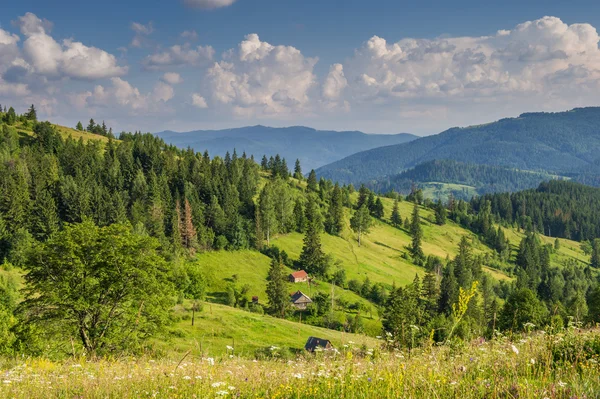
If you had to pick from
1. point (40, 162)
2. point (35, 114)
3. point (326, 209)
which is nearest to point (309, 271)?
point (326, 209)

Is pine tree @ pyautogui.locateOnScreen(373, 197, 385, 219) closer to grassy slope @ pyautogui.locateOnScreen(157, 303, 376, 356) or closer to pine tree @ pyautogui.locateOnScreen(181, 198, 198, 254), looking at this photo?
pine tree @ pyautogui.locateOnScreen(181, 198, 198, 254)

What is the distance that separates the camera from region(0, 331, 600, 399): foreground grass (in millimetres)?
5711

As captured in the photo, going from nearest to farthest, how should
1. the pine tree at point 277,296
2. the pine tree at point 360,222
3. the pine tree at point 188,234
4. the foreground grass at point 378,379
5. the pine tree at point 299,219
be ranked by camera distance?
the foreground grass at point 378,379, the pine tree at point 277,296, the pine tree at point 188,234, the pine tree at point 299,219, the pine tree at point 360,222

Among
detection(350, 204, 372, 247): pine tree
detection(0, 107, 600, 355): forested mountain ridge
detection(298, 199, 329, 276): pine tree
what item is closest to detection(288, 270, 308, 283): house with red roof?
detection(0, 107, 600, 355): forested mountain ridge

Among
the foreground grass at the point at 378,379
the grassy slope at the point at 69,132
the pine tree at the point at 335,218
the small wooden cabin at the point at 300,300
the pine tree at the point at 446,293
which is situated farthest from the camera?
the grassy slope at the point at 69,132

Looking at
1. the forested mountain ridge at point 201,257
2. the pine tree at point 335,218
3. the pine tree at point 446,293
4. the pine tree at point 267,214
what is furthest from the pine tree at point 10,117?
the pine tree at point 446,293

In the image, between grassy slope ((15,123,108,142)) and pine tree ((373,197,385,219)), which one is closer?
grassy slope ((15,123,108,142))

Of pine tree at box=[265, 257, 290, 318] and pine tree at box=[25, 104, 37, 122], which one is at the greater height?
pine tree at box=[25, 104, 37, 122]

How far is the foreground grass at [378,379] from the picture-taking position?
571 centimetres

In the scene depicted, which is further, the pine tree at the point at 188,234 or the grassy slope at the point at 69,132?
the grassy slope at the point at 69,132

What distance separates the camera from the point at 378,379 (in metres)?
6.45

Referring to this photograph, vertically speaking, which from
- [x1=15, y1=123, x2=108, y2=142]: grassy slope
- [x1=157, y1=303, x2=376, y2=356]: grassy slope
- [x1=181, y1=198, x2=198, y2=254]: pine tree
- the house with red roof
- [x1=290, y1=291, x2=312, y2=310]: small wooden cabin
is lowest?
[x1=290, y1=291, x2=312, y2=310]: small wooden cabin

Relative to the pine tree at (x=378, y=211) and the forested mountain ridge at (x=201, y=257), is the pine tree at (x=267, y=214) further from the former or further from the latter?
the pine tree at (x=378, y=211)

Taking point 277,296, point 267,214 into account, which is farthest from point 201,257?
point 277,296
